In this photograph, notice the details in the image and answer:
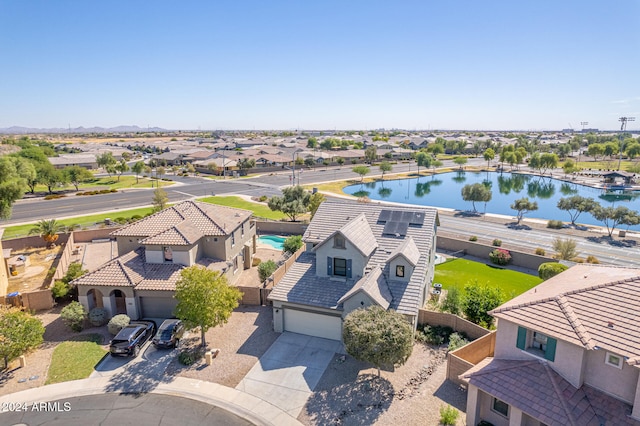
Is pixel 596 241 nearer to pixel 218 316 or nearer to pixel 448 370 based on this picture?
pixel 448 370

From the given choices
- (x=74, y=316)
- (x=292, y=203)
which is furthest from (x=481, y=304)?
(x=292, y=203)

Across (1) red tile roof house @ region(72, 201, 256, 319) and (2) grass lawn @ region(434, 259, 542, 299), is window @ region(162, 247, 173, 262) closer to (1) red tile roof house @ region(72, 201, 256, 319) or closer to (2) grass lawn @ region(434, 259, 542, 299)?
(1) red tile roof house @ region(72, 201, 256, 319)

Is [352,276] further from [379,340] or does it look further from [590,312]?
[590,312]

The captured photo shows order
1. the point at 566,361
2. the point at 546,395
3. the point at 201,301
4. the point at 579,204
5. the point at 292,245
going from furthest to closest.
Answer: the point at 579,204, the point at 292,245, the point at 201,301, the point at 566,361, the point at 546,395

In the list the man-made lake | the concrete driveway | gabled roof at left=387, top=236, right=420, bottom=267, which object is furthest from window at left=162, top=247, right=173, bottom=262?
the man-made lake

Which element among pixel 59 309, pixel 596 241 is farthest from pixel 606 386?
pixel 596 241

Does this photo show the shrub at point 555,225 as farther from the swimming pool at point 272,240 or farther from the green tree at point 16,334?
the green tree at point 16,334

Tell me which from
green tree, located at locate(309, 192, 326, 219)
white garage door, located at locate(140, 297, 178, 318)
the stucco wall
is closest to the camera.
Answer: the stucco wall
